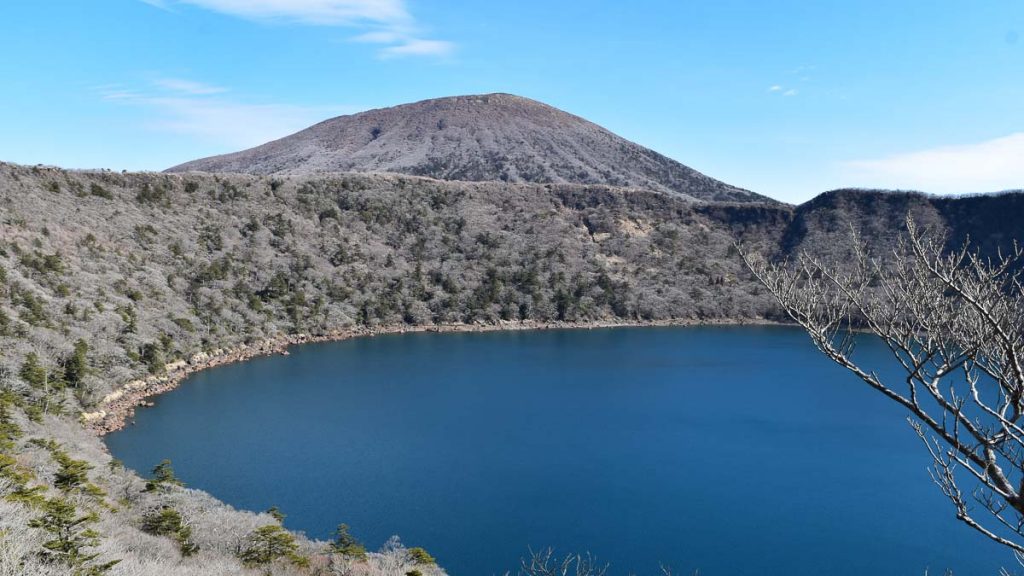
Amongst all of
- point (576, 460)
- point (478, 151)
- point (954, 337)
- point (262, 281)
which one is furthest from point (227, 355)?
point (478, 151)

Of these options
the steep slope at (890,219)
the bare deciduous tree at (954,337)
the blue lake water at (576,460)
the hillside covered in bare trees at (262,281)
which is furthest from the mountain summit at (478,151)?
the bare deciduous tree at (954,337)

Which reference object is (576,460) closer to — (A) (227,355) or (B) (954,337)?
(B) (954,337)

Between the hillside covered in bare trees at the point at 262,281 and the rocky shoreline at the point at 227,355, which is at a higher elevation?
the hillside covered in bare trees at the point at 262,281

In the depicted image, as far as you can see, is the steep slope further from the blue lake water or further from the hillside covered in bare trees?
the blue lake water

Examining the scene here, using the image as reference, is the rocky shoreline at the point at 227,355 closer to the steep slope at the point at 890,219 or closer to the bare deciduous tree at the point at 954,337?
the steep slope at the point at 890,219

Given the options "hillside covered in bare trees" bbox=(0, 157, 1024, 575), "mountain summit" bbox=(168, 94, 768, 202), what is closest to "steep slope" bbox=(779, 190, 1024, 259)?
"hillside covered in bare trees" bbox=(0, 157, 1024, 575)

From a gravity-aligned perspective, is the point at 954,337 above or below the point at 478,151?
below

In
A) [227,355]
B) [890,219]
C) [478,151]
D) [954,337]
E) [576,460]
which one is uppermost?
[478,151]

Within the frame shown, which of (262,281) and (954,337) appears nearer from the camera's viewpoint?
(954,337)
